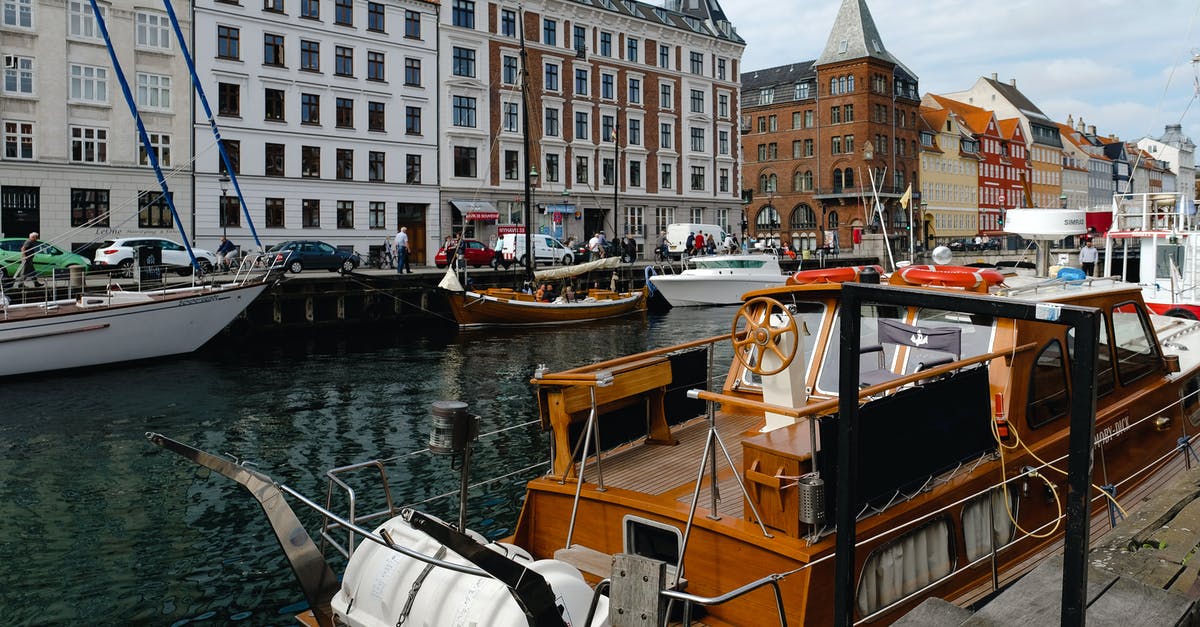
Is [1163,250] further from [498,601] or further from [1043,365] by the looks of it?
[498,601]

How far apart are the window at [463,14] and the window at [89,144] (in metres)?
19.6

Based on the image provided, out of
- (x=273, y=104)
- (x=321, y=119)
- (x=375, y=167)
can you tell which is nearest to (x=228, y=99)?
(x=273, y=104)

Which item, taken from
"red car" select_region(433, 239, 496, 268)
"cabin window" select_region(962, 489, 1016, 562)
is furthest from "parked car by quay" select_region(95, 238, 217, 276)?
"cabin window" select_region(962, 489, 1016, 562)

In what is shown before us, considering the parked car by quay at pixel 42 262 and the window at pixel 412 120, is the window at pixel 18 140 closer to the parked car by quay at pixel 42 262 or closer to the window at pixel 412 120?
the parked car by quay at pixel 42 262

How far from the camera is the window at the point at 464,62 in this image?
169ft

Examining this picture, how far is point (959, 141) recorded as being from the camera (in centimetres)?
9450

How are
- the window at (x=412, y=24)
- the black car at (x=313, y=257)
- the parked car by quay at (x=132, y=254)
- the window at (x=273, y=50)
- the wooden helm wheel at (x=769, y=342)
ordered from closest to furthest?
the wooden helm wheel at (x=769, y=342), the parked car by quay at (x=132, y=254), the black car at (x=313, y=257), the window at (x=273, y=50), the window at (x=412, y=24)

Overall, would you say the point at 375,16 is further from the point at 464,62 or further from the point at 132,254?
the point at 132,254

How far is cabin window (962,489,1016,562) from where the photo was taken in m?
6.48

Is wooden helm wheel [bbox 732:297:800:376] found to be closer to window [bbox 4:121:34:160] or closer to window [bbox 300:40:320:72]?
window [bbox 4:121:34:160]

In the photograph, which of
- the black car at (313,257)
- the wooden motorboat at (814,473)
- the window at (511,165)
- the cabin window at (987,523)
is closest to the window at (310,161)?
the black car at (313,257)

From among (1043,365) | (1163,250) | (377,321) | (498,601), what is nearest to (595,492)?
(498,601)

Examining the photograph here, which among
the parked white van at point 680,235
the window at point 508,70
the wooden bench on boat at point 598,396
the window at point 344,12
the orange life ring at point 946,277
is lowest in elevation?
the wooden bench on boat at point 598,396

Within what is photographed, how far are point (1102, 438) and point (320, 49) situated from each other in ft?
149
